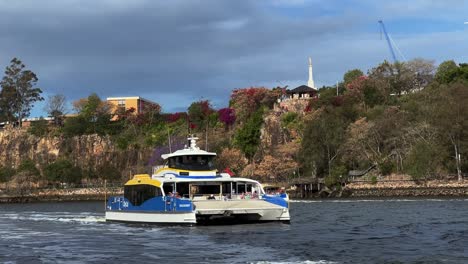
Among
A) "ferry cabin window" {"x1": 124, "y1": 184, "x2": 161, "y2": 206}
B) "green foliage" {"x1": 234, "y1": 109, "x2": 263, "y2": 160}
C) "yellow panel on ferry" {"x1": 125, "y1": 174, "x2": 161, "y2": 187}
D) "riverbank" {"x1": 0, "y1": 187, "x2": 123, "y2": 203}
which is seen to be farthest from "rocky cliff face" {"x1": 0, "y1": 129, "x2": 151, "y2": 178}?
"yellow panel on ferry" {"x1": 125, "y1": 174, "x2": 161, "y2": 187}

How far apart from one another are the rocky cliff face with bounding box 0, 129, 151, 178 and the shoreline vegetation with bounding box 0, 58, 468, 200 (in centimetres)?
25

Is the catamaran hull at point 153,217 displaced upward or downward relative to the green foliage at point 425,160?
downward

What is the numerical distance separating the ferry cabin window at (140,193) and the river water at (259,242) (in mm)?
2219

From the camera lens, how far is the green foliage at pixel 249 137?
130 m

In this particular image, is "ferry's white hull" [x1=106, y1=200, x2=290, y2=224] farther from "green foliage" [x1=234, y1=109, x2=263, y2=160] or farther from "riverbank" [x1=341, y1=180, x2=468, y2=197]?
"green foliage" [x1=234, y1=109, x2=263, y2=160]

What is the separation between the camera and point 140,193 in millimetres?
46531

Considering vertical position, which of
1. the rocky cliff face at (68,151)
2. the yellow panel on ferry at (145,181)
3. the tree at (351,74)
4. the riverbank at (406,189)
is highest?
the tree at (351,74)

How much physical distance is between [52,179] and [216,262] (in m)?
115

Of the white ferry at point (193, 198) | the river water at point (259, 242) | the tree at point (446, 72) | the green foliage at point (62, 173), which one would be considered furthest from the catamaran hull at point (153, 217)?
the tree at point (446, 72)

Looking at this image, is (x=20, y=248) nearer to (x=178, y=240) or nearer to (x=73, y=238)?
(x=73, y=238)

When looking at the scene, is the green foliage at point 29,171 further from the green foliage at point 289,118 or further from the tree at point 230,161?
the green foliage at point 289,118

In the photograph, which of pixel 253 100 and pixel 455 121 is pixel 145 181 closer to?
pixel 455 121

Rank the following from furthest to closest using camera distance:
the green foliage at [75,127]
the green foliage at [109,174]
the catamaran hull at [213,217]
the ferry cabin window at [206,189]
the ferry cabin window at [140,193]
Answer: the green foliage at [75,127] → the green foliage at [109,174] → the ferry cabin window at [206,189] → the ferry cabin window at [140,193] → the catamaran hull at [213,217]

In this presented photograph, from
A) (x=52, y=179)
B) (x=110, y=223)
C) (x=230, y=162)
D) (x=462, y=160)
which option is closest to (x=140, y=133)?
(x=52, y=179)
